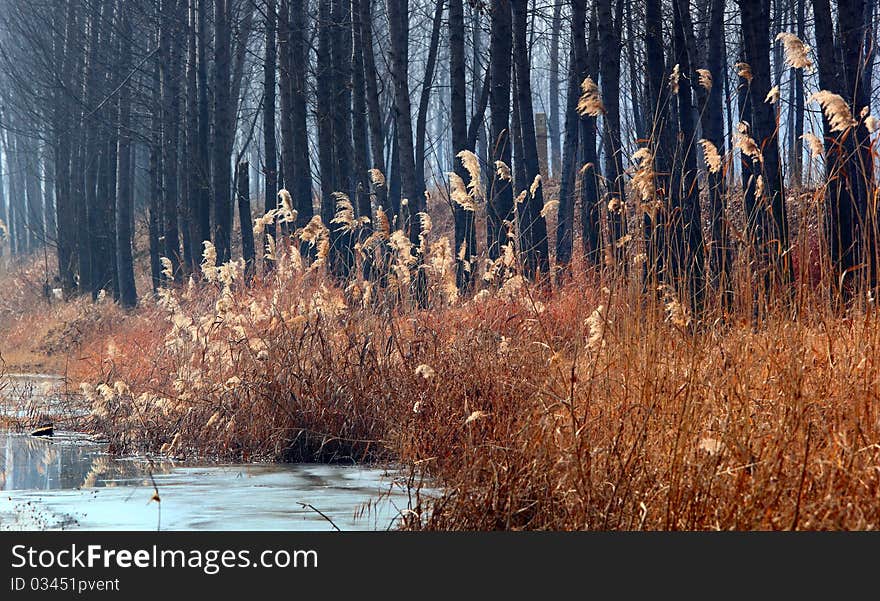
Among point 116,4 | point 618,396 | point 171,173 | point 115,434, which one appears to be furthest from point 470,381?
point 116,4

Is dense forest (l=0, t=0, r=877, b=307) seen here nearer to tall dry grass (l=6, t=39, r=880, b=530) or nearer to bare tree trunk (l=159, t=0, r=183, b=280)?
bare tree trunk (l=159, t=0, r=183, b=280)

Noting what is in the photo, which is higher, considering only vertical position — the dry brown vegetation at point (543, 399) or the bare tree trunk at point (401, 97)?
the bare tree trunk at point (401, 97)

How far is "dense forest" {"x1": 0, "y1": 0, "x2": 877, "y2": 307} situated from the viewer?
20.3 feet

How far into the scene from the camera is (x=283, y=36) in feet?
53.6

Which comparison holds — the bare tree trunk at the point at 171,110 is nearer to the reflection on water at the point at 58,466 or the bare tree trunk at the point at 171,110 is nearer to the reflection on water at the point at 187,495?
the reflection on water at the point at 58,466

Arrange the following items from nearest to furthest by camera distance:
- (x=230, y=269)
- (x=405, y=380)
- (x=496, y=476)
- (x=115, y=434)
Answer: (x=496, y=476) < (x=405, y=380) < (x=115, y=434) < (x=230, y=269)

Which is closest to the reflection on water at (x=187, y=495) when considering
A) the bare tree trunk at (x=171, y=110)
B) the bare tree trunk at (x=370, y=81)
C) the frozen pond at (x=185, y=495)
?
the frozen pond at (x=185, y=495)

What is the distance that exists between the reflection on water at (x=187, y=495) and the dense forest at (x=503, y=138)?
1.65 m

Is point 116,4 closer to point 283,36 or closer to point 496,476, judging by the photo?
point 283,36

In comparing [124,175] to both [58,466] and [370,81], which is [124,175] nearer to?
[370,81]

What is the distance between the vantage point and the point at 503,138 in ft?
49.3

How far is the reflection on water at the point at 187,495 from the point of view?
4.79m

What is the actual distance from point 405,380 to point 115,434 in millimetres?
2242

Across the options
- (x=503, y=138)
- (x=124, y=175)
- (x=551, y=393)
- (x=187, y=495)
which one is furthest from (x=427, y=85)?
(x=551, y=393)
